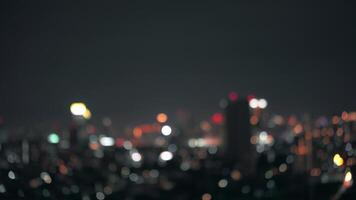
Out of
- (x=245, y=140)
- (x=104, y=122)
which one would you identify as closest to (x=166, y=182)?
(x=104, y=122)

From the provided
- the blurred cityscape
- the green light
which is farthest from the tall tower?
the green light

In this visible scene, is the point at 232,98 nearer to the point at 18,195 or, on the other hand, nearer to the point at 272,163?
the point at 272,163

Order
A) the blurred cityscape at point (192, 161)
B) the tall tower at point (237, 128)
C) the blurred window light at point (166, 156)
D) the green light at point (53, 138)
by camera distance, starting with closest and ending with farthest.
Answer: the blurred cityscape at point (192, 161) → the green light at point (53, 138) → the blurred window light at point (166, 156) → the tall tower at point (237, 128)

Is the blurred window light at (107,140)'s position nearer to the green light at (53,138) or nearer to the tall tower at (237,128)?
the green light at (53,138)

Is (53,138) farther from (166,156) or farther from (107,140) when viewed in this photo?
(166,156)

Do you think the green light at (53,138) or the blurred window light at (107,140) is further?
the blurred window light at (107,140)

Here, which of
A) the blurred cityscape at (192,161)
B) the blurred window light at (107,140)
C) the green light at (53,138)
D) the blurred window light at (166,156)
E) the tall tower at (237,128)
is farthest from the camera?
the tall tower at (237,128)

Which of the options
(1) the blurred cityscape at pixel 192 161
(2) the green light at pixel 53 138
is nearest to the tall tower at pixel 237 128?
(1) the blurred cityscape at pixel 192 161

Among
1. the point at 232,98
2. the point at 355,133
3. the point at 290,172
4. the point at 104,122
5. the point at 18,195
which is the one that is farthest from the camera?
the point at 232,98
